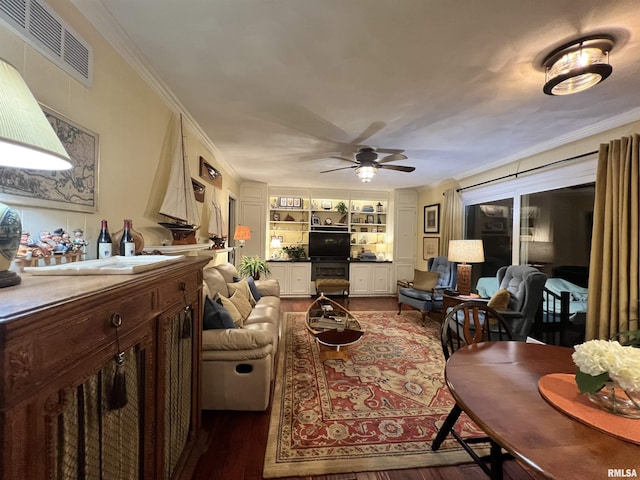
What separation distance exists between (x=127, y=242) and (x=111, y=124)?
0.69 m

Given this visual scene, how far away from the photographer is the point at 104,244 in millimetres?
1376

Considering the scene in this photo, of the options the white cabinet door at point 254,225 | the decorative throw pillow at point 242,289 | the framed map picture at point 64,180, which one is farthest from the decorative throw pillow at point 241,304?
the white cabinet door at point 254,225

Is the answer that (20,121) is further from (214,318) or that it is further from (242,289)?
(242,289)

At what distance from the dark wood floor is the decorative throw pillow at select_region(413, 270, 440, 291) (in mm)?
2987

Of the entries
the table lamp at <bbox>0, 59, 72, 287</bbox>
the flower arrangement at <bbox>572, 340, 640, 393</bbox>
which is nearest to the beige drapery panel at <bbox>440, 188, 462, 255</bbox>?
the flower arrangement at <bbox>572, 340, 640, 393</bbox>

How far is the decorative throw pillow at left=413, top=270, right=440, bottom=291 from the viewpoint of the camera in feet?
14.9

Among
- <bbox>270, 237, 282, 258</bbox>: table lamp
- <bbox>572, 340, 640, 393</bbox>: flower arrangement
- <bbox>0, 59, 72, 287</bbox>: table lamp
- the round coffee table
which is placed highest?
<bbox>0, 59, 72, 287</bbox>: table lamp

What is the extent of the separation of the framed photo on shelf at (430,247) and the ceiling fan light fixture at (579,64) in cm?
392

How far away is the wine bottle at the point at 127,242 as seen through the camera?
58.1 inches

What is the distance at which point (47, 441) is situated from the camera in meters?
0.58

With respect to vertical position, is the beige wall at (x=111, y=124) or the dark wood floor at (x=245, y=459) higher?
the beige wall at (x=111, y=124)

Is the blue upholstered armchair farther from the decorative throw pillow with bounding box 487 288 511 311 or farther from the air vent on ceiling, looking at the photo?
the air vent on ceiling

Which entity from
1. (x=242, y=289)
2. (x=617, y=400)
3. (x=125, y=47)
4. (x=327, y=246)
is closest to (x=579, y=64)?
(x=617, y=400)

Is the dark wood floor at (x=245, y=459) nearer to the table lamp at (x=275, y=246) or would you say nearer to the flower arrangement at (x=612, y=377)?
the flower arrangement at (x=612, y=377)
